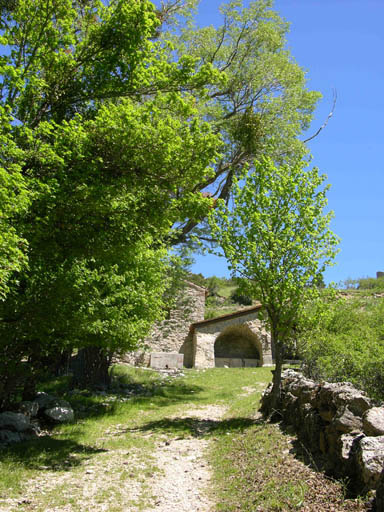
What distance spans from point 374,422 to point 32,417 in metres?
7.48

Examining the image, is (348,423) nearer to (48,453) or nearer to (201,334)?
(48,453)

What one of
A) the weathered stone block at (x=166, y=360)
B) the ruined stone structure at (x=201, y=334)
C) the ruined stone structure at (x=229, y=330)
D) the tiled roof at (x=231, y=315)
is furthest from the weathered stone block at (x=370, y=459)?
the tiled roof at (x=231, y=315)

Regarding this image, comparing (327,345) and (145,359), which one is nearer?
(327,345)

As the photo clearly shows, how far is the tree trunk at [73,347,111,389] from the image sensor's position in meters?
14.5

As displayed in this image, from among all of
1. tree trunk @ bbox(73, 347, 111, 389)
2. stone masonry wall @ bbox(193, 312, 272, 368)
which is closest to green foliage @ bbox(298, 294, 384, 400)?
tree trunk @ bbox(73, 347, 111, 389)

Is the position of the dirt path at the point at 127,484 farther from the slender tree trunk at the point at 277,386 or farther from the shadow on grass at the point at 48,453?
the slender tree trunk at the point at 277,386

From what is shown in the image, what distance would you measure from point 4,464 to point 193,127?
6145 mm

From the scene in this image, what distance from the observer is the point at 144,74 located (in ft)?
23.2

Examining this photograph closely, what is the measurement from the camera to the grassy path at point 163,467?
206 inches

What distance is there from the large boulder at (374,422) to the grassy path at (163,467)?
80cm

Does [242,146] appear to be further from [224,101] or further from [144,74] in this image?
[144,74]

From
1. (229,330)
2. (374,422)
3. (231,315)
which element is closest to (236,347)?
(229,330)

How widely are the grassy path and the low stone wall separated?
294 millimetres

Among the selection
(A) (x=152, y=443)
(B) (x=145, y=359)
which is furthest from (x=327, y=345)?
(B) (x=145, y=359)
